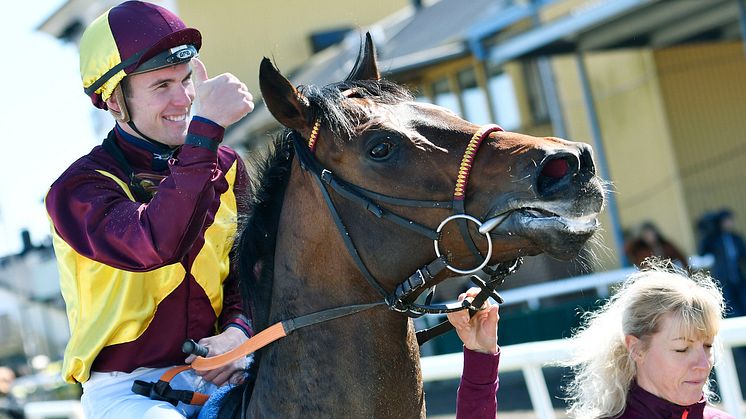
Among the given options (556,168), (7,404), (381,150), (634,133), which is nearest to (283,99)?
(381,150)

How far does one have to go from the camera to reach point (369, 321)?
278cm

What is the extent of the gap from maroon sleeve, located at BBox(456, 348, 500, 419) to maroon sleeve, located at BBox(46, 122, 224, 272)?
0.96m

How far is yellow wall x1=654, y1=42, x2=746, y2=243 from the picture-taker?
14969 millimetres

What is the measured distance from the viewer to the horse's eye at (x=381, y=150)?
2717 mm

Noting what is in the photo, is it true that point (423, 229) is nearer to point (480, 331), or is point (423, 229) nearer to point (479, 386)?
point (480, 331)

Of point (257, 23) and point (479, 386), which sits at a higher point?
point (257, 23)

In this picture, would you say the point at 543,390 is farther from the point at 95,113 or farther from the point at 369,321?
the point at 95,113

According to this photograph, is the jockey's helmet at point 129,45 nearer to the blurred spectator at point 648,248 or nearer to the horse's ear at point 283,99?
the horse's ear at point 283,99

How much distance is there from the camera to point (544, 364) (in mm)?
4762

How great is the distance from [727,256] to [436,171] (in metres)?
8.88

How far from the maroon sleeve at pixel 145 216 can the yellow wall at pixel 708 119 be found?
44.2 feet

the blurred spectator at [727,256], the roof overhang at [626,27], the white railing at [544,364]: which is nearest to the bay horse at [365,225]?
the white railing at [544,364]

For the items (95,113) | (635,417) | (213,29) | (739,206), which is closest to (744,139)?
(739,206)

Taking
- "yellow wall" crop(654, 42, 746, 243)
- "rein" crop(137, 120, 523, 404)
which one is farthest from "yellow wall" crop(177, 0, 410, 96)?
"rein" crop(137, 120, 523, 404)
